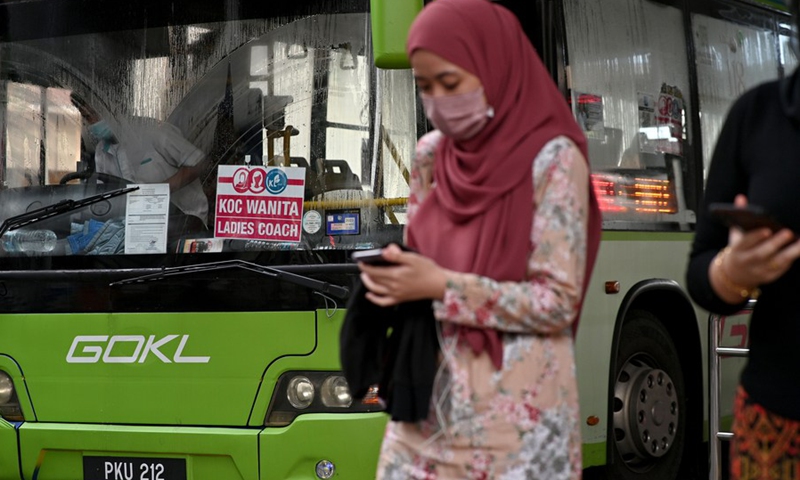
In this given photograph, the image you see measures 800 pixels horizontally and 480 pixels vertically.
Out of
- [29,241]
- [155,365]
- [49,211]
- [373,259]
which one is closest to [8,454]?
[155,365]

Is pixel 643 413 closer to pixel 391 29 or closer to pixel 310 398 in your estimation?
pixel 310 398

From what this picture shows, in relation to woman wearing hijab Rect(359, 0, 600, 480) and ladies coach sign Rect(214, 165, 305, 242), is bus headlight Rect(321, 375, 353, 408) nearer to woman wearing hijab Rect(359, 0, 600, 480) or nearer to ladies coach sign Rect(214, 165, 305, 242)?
ladies coach sign Rect(214, 165, 305, 242)

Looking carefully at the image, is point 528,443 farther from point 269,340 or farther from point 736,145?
point 269,340

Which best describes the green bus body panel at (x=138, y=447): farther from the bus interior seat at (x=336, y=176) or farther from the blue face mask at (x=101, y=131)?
the blue face mask at (x=101, y=131)

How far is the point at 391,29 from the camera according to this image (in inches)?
183

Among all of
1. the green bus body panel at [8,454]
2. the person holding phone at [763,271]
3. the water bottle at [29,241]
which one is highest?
the water bottle at [29,241]

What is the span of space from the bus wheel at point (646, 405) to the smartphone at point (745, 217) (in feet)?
13.3

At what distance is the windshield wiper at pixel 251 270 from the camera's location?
216 inches

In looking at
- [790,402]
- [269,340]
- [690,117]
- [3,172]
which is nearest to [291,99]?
[269,340]

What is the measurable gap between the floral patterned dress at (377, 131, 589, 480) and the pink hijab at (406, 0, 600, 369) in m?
0.04

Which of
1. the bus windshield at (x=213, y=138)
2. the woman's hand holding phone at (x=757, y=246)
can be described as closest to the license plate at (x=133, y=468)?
the bus windshield at (x=213, y=138)

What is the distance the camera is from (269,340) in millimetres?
5590

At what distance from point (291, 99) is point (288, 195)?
1.38 feet

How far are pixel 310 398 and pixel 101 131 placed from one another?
1622 mm
